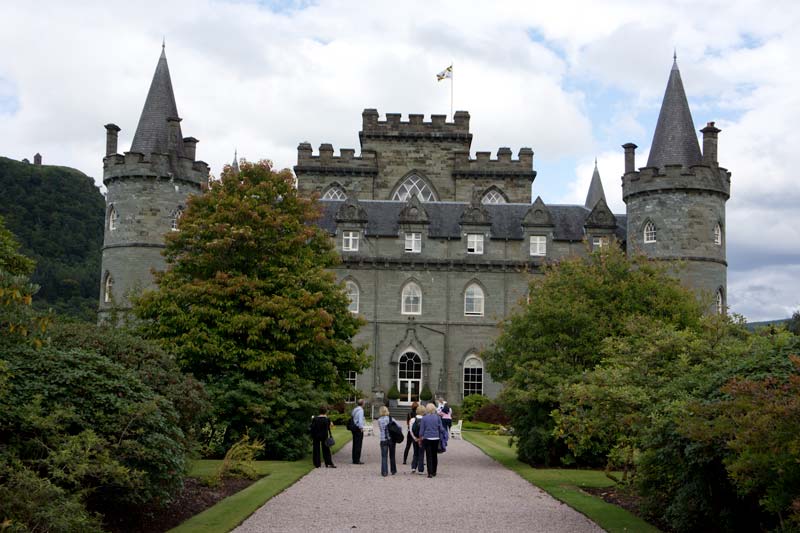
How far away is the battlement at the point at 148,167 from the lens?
1811 inches

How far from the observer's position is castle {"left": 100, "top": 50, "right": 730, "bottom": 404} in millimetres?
46000

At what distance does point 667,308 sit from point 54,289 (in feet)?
204

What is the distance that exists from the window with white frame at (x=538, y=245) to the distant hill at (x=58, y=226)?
3741 centimetres

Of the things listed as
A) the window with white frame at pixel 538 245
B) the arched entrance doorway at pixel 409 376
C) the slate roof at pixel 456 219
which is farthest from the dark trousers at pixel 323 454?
the window with white frame at pixel 538 245

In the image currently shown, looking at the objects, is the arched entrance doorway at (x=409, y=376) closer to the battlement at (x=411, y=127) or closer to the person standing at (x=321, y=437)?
the battlement at (x=411, y=127)

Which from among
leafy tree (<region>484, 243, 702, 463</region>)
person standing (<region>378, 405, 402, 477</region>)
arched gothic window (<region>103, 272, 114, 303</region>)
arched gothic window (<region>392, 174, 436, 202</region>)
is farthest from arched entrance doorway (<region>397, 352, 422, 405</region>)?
person standing (<region>378, 405, 402, 477</region>)

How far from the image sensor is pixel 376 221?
170ft

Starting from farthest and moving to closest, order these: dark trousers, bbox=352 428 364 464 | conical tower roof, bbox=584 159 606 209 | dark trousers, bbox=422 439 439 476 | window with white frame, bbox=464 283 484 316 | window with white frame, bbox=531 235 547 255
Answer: conical tower roof, bbox=584 159 606 209
window with white frame, bbox=464 283 484 316
window with white frame, bbox=531 235 547 255
dark trousers, bbox=352 428 364 464
dark trousers, bbox=422 439 439 476

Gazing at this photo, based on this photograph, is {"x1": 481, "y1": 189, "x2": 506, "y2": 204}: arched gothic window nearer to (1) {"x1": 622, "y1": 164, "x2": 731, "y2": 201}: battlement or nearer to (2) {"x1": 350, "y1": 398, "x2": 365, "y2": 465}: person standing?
(1) {"x1": 622, "y1": 164, "x2": 731, "y2": 201}: battlement

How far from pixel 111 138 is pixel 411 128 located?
18762 millimetres

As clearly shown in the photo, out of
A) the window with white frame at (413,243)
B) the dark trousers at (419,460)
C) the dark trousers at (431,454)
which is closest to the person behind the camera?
the dark trousers at (431,454)

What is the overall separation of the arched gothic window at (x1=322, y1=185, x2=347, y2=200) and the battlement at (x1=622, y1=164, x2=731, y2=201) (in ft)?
60.4

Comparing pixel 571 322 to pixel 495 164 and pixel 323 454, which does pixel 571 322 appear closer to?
pixel 323 454

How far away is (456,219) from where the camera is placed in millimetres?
52156
